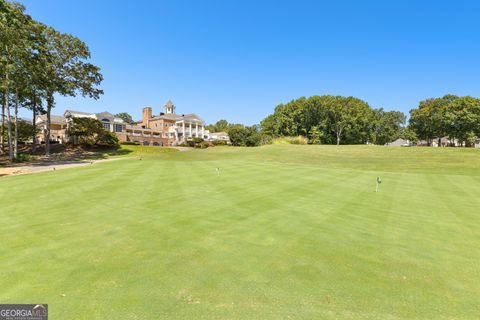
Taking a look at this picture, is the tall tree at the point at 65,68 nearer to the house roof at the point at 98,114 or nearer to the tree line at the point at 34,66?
the tree line at the point at 34,66

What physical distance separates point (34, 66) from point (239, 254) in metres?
39.3

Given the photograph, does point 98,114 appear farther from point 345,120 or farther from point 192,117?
point 345,120

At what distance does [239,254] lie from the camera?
534 centimetres

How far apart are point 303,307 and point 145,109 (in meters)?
95.5

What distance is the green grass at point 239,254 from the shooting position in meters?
3.73

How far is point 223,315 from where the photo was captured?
348cm

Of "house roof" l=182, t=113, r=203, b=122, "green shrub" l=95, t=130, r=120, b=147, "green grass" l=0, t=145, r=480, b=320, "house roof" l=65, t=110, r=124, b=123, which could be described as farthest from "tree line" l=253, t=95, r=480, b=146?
"green grass" l=0, t=145, r=480, b=320

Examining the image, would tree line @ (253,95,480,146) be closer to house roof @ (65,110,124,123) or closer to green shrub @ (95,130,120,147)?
house roof @ (65,110,124,123)

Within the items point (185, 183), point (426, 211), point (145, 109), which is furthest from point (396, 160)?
point (145, 109)

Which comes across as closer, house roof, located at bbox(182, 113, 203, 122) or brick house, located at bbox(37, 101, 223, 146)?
brick house, located at bbox(37, 101, 223, 146)

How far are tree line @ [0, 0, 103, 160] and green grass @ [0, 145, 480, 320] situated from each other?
26362mm

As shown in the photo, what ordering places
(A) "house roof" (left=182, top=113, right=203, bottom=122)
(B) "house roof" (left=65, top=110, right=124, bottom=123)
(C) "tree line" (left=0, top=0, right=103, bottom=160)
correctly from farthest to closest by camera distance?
(A) "house roof" (left=182, top=113, right=203, bottom=122) → (B) "house roof" (left=65, top=110, right=124, bottom=123) → (C) "tree line" (left=0, top=0, right=103, bottom=160)

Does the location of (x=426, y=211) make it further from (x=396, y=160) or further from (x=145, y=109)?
(x=145, y=109)

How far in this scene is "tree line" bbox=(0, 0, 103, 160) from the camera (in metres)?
27.9
